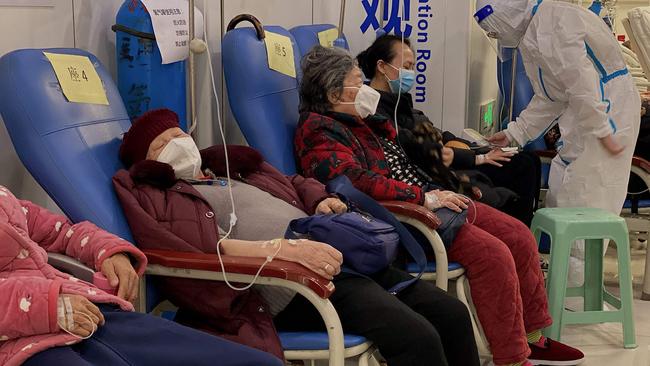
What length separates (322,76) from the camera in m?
3.04

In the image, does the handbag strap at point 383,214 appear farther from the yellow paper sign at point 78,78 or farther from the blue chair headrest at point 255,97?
the yellow paper sign at point 78,78

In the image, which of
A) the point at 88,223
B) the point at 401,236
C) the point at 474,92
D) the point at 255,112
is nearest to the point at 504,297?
the point at 401,236

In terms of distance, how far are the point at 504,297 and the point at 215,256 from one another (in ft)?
3.72

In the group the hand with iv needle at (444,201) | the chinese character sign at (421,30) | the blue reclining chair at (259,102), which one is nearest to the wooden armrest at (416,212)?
the blue reclining chair at (259,102)

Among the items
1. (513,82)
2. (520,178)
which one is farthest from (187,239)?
(513,82)

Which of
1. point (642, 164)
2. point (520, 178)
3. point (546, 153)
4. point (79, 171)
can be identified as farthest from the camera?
point (546, 153)

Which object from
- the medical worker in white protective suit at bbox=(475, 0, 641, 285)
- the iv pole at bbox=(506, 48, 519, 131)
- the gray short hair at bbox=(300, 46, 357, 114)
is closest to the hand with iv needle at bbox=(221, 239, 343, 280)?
the gray short hair at bbox=(300, 46, 357, 114)

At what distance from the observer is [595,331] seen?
145 inches

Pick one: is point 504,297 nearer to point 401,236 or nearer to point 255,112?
point 401,236

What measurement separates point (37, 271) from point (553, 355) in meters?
1.96

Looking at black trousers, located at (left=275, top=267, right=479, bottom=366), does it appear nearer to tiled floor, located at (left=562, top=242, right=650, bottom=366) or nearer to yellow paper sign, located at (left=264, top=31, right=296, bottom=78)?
yellow paper sign, located at (left=264, top=31, right=296, bottom=78)

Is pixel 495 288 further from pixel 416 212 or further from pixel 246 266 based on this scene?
pixel 246 266

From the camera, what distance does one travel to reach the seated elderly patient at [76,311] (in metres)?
1.60

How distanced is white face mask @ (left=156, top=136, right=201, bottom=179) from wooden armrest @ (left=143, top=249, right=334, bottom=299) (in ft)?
1.09
